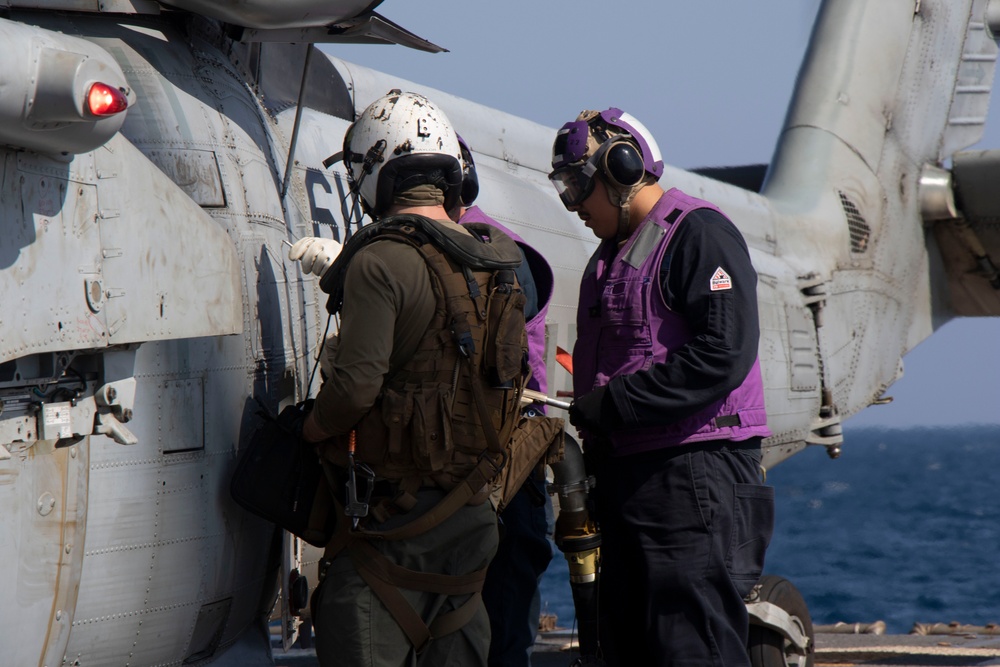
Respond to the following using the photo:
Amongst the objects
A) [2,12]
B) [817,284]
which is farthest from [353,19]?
[817,284]

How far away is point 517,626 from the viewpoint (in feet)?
12.2

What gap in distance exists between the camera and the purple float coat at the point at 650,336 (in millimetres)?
3422

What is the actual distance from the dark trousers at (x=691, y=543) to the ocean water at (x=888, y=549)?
3865 mm

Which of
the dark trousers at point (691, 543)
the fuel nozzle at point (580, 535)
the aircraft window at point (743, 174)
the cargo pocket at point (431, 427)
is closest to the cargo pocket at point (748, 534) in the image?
the dark trousers at point (691, 543)

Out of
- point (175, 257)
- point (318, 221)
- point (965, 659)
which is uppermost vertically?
point (318, 221)

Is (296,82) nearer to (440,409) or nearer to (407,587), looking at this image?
(440,409)

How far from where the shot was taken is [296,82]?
14.6 ft

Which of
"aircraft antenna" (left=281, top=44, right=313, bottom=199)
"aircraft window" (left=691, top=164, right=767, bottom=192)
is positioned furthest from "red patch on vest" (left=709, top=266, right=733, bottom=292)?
"aircraft window" (left=691, top=164, right=767, bottom=192)

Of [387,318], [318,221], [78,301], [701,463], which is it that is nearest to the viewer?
[78,301]

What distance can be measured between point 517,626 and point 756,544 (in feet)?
2.61

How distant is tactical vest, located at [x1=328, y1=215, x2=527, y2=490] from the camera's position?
9.38 feet

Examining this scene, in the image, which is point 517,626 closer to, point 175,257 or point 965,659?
point 175,257

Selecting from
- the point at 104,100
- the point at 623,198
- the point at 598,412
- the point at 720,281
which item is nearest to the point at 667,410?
the point at 598,412

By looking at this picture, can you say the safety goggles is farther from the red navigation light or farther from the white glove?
the red navigation light
